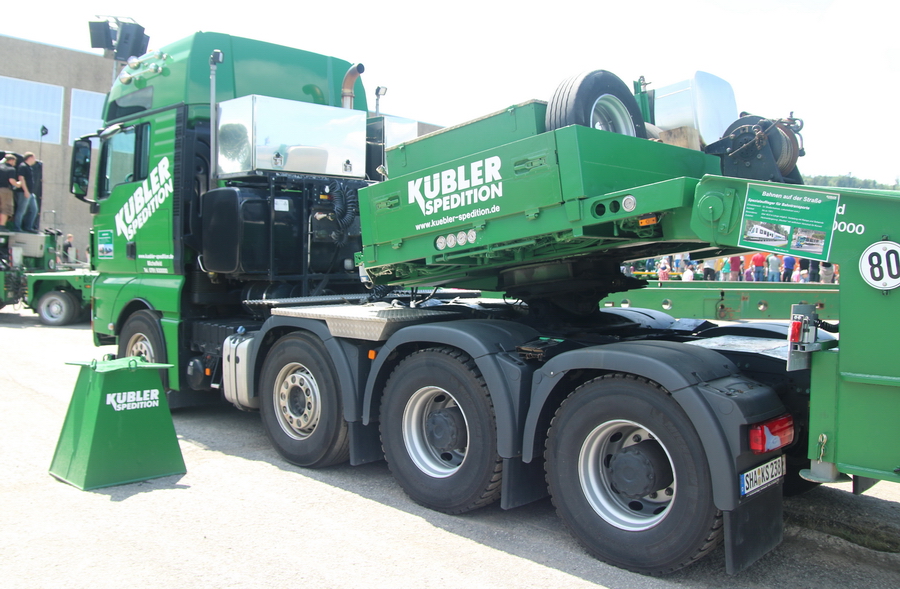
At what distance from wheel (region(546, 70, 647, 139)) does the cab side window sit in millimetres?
5205

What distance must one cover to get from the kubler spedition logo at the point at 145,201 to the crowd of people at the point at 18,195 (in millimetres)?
11586

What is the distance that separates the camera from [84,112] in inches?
1426

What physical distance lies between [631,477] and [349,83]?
19.0ft

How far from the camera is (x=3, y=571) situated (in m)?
3.60

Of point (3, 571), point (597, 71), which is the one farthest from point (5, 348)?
point (597, 71)

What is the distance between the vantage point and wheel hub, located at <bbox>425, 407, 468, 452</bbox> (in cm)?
456

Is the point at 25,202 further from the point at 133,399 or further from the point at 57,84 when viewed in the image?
the point at 57,84

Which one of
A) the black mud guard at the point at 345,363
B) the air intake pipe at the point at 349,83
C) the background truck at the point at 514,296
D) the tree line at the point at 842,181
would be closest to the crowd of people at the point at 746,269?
the tree line at the point at 842,181

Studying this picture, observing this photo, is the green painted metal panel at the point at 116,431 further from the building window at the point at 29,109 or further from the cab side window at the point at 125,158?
the building window at the point at 29,109

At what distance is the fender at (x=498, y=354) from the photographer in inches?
162

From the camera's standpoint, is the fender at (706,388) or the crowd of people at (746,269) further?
the crowd of people at (746,269)

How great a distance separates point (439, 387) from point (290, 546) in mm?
1336

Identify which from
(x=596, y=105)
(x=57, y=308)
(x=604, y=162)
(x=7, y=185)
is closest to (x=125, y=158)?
(x=596, y=105)

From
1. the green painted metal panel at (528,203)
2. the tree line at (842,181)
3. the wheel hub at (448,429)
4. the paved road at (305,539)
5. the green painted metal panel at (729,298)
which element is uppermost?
the tree line at (842,181)
